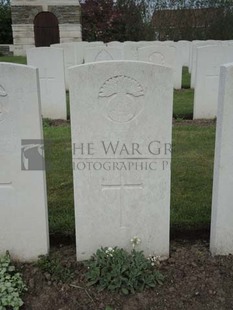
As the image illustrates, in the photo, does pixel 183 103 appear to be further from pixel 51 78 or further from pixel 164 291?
pixel 164 291

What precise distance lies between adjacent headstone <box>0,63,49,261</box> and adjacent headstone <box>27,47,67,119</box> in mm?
4887

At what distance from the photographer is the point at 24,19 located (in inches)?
895

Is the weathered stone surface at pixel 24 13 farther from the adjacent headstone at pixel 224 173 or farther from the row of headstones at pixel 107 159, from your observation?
the adjacent headstone at pixel 224 173

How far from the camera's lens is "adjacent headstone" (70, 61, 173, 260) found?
103 inches

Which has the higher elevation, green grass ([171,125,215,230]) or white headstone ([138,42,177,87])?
white headstone ([138,42,177,87])

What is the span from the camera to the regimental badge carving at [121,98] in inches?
103

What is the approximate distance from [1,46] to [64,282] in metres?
23.2

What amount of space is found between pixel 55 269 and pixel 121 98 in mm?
1363

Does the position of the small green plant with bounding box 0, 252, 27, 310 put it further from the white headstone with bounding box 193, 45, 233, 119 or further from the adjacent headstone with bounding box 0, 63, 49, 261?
the white headstone with bounding box 193, 45, 233, 119

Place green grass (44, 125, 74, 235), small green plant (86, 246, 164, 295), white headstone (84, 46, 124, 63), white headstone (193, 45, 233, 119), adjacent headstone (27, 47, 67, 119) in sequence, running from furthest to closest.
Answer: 1. white headstone (84, 46, 124, 63)
2. adjacent headstone (27, 47, 67, 119)
3. white headstone (193, 45, 233, 119)
4. green grass (44, 125, 74, 235)
5. small green plant (86, 246, 164, 295)

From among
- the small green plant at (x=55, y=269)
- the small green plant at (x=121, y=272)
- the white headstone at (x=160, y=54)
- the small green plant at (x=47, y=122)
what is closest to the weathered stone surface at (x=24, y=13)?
the white headstone at (x=160, y=54)

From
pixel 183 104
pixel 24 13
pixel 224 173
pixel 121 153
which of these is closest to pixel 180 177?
pixel 224 173

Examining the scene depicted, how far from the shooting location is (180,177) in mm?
4570
